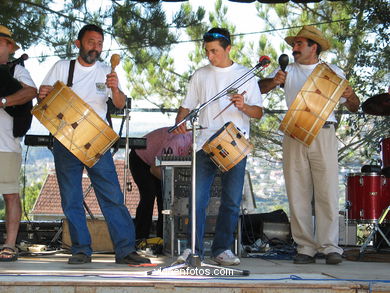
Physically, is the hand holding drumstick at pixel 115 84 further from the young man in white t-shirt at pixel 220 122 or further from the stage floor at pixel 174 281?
the stage floor at pixel 174 281

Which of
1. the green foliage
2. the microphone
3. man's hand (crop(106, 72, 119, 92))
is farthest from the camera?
the green foliage

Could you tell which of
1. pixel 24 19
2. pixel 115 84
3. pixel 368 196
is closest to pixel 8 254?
pixel 115 84

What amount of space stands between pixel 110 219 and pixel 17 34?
390 centimetres

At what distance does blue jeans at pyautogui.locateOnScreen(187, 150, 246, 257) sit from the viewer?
5031 millimetres

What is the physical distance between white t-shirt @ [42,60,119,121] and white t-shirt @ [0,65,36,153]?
293mm

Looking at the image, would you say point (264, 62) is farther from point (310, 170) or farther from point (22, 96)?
point (22, 96)

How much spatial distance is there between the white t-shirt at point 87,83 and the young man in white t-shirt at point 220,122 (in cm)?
54

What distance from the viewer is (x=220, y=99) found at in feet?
16.8

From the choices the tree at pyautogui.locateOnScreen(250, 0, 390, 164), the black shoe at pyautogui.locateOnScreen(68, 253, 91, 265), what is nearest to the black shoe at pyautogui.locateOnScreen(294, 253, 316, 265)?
the black shoe at pyautogui.locateOnScreen(68, 253, 91, 265)

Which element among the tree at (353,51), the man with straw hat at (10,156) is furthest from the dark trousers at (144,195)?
the tree at (353,51)

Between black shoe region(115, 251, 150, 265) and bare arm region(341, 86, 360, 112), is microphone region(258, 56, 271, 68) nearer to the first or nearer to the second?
bare arm region(341, 86, 360, 112)

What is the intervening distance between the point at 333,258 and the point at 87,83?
2.10m

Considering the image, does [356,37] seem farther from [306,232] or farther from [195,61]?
[306,232]

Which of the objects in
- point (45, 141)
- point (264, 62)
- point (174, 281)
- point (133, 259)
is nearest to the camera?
point (174, 281)
